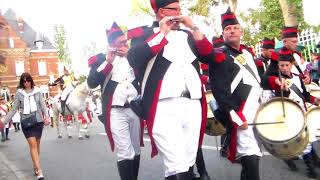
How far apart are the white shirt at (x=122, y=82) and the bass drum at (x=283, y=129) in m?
1.84

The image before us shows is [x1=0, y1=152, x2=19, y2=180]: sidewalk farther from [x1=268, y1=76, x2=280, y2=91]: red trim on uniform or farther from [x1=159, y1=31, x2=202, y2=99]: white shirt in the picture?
[x1=159, y1=31, x2=202, y2=99]: white shirt

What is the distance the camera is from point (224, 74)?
4.75 m

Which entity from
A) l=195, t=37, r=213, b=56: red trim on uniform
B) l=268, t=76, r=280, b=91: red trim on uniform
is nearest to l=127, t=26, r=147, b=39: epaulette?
l=195, t=37, r=213, b=56: red trim on uniform

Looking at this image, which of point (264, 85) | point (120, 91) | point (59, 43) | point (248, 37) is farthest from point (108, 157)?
point (59, 43)

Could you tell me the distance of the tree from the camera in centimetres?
7925

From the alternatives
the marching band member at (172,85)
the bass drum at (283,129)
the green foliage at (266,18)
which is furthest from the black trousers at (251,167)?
the green foliage at (266,18)

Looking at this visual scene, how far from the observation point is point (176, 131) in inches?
163

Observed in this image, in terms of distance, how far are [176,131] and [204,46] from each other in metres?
0.79

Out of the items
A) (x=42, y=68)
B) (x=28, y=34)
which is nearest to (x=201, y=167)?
(x=42, y=68)

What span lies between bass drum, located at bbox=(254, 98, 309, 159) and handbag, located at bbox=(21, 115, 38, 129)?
4.89 meters

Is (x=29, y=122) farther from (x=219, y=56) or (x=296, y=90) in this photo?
(x=219, y=56)

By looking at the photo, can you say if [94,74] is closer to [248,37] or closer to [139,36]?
[139,36]

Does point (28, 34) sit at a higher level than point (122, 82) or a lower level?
higher

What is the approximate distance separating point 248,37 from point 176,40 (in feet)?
62.3
